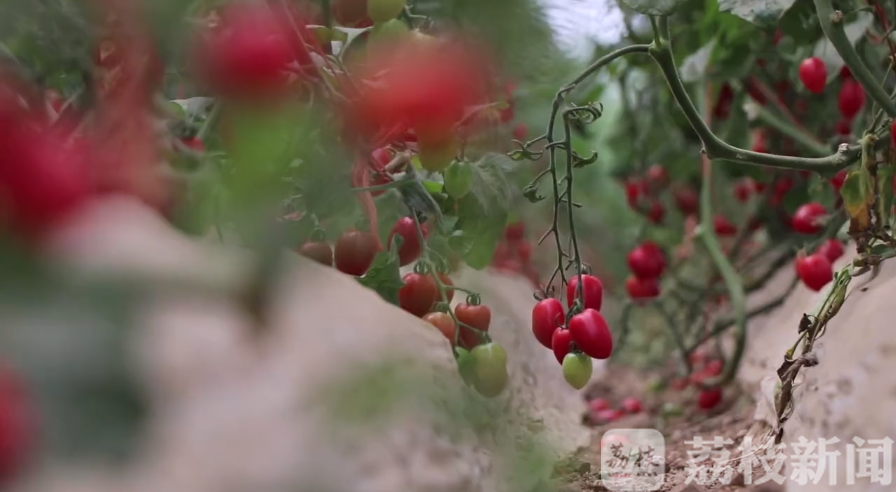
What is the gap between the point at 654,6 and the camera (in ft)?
1.56

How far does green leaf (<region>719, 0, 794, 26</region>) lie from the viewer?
63 centimetres

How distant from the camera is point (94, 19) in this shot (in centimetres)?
15

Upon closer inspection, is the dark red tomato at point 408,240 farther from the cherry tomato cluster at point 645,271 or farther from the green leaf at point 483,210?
the cherry tomato cluster at point 645,271

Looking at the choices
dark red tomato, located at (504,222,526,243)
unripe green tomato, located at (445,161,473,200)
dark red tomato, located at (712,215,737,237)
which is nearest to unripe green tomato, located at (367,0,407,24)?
unripe green tomato, located at (445,161,473,200)

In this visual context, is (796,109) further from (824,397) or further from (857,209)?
(824,397)

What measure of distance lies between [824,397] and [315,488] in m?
0.46

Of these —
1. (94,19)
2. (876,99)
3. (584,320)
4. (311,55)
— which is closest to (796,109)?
(876,99)

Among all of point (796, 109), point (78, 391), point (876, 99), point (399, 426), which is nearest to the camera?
point (78, 391)

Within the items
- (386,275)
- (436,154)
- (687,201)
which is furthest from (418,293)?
(687,201)

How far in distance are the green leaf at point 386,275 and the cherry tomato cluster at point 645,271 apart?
2.03 ft

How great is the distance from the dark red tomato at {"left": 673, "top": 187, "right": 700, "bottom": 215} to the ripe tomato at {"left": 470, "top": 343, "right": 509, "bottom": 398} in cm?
86

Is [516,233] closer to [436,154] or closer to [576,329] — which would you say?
[576,329]

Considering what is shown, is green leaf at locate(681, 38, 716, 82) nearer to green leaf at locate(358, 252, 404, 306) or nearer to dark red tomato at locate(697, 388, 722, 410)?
dark red tomato at locate(697, 388, 722, 410)

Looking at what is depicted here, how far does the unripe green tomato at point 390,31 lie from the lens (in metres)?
0.34
